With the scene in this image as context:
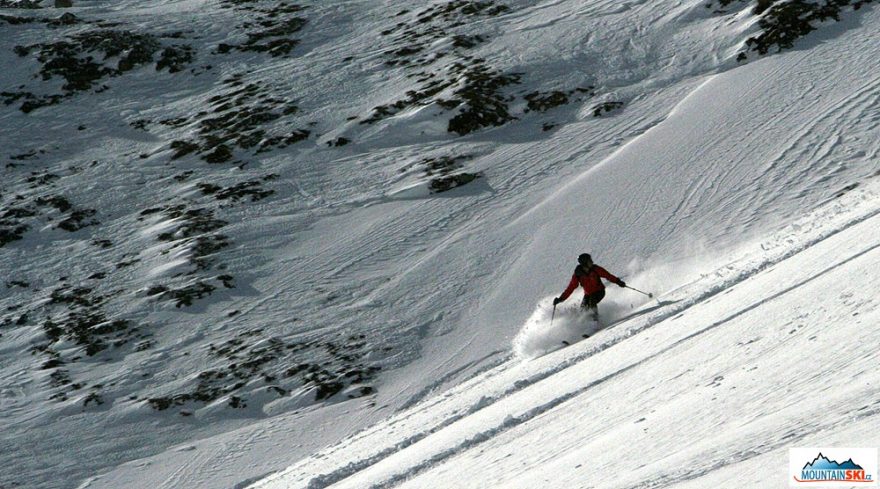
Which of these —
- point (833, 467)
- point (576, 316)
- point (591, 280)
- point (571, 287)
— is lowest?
point (576, 316)

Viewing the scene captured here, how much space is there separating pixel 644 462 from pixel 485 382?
284 inches

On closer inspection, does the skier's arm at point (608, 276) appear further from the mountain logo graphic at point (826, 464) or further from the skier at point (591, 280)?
the mountain logo graphic at point (826, 464)

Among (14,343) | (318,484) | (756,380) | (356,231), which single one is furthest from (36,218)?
(756,380)

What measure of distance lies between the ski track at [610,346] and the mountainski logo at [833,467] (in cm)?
464

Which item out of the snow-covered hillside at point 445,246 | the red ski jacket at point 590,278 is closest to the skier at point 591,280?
the red ski jacket at point 590,278

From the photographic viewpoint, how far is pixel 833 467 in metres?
5.44

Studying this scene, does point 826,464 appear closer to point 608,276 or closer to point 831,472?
point 831,472

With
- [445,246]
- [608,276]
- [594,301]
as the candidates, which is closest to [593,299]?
[594,301]

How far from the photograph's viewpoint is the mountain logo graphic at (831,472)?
204 inches

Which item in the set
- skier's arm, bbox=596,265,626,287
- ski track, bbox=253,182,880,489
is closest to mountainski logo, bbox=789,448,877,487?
ski track, bbox=253,182,880,489

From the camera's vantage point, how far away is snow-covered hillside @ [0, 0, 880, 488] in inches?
360

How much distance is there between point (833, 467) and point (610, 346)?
7.01 meters

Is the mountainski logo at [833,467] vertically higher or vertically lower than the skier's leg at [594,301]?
higher

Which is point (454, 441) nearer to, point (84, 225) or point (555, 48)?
point (84, 225)
